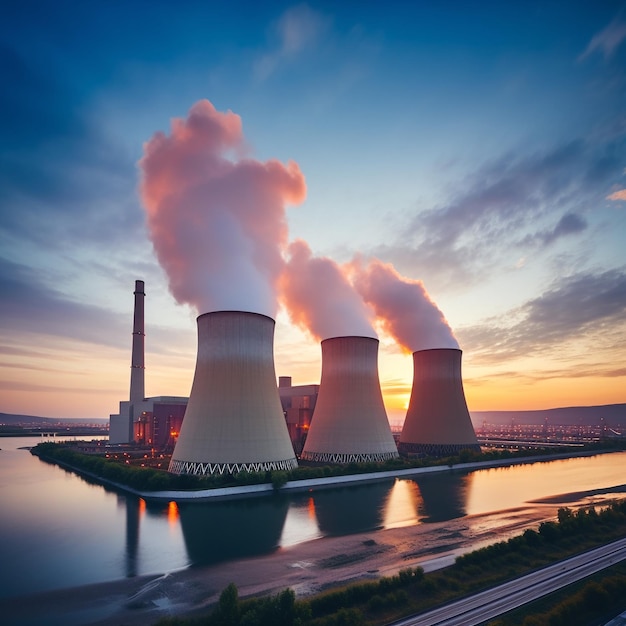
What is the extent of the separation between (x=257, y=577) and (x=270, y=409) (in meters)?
15.3

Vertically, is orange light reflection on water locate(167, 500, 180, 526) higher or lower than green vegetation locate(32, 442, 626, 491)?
lower

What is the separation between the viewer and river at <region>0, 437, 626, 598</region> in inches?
657

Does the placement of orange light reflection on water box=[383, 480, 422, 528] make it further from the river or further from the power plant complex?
the power plant complex

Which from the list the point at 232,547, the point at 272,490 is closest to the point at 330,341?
the point at 272,490

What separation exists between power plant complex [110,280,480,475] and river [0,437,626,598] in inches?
149

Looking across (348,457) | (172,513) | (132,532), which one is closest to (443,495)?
(348,457)

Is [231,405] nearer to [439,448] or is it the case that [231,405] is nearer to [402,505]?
→ [402,505]

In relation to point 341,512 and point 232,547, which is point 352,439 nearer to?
point 341,512

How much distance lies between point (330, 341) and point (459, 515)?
19.5 meters

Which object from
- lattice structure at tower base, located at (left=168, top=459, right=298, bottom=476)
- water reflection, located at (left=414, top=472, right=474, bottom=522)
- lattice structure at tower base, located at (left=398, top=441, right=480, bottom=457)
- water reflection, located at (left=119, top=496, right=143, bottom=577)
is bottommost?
water reflection, located at (left=414, top=472, right=474, bottom=522)

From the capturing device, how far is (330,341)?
40438 millimetres

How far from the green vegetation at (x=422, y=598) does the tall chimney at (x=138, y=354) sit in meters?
54.9

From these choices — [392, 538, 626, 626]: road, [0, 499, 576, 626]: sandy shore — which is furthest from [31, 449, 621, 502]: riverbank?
[392, 538, 626, 626]: road

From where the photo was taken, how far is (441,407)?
47.4 metres
